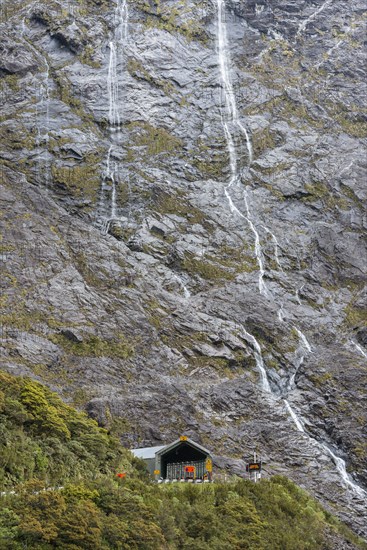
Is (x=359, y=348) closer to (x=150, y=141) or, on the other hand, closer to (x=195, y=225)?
(x=195, y=225)

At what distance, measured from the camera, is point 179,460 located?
123ft

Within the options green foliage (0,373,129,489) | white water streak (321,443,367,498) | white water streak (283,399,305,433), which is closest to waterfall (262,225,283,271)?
A: white water streak (283,399,305,433)

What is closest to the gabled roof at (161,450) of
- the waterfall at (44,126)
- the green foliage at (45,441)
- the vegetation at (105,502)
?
the vegetation at (105,502)

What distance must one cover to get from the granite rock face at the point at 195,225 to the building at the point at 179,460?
4149 millimetres

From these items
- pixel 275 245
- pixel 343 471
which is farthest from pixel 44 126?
pixel 343 471

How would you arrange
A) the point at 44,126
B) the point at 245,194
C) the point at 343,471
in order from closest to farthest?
the point at 343,471
the point at 245,194
the point at 44,126

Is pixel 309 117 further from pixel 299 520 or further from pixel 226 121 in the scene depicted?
pixel 299 520

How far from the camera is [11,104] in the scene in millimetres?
67562

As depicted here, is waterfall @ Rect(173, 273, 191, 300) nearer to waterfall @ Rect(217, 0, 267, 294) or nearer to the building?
waterfall @ Rect(217, 0, 267, 294)

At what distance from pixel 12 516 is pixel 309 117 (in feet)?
195

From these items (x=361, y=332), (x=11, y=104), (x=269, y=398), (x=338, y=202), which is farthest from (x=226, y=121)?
(x=269, y=398)

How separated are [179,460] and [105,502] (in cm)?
1303

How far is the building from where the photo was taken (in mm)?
36469

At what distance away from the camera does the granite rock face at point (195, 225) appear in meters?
45.0
